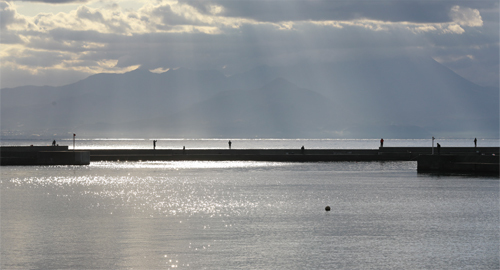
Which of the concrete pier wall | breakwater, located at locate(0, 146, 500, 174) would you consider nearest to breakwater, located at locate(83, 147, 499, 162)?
breakwater, located at locate(0, 146, 500, 174)

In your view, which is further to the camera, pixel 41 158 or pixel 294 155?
pixel 294 155

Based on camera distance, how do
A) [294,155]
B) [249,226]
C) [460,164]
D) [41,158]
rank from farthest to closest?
1. [294,155]
2. [41,158]
3. [460,164]
4. [249,226]

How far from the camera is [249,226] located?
2623 cm

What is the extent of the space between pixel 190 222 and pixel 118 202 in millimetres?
9741

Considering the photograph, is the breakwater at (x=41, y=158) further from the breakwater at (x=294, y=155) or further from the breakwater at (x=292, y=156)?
the breakwater at (x=294, y=155)

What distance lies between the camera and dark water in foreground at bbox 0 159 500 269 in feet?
64.1

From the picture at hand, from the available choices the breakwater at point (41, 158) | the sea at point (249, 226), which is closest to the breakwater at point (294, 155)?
the breakwater at point (41, 158)

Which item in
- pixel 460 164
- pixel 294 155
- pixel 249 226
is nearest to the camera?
pixel 249 226

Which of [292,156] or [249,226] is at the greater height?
[292,156]

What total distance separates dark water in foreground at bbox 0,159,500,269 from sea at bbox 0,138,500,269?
0.04m

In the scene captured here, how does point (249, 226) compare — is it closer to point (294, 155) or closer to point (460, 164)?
point (460, 164)

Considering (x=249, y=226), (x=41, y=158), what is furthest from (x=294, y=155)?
(x=249, y=226)

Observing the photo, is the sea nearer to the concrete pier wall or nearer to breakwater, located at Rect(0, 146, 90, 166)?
the concrete pier wall

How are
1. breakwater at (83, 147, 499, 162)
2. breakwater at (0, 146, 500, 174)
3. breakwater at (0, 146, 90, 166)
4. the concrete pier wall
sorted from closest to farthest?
1. the concrete pier wall
2. breakwater at (0, 146, 500, 174)
3. breakwater at (0, 146, 90, 166)
4. breakwater at (83, 147, 499, 162)
